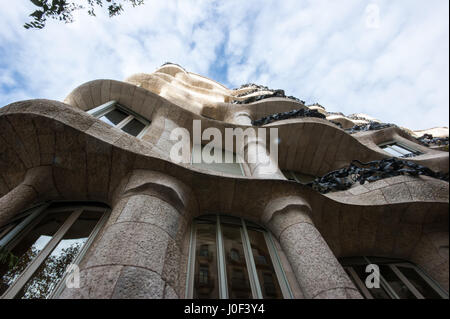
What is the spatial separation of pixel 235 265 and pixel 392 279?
334 cm

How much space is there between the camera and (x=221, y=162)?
27.0 ft

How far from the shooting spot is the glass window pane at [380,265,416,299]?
4.35 m

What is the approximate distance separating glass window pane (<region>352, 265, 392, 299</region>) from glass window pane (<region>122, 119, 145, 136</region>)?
7.32 m

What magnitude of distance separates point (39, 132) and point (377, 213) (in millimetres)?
6768

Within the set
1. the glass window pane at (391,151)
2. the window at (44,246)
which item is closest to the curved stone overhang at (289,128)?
the glass window pane at (391,151)

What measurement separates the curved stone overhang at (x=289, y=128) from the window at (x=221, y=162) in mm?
829

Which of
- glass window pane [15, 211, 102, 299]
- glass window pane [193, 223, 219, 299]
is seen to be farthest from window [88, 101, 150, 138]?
glass window pane [193, 223, 219, 299]

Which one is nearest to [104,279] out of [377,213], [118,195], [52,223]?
[118,195]

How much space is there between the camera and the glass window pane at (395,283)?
4350 mm

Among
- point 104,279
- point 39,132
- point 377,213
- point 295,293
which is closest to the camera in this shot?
point 104,279

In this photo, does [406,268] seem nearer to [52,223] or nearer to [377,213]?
[377,213]

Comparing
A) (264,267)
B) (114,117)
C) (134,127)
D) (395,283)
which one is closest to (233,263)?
(264,267)

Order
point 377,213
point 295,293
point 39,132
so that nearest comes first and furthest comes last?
point 295,293
point 39,132
point 377,213

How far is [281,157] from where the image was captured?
33.0 ft
